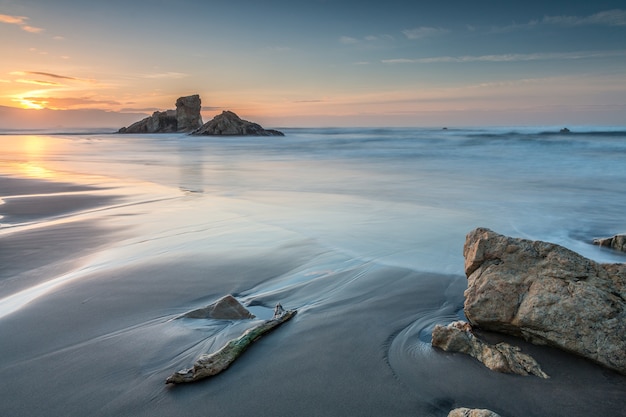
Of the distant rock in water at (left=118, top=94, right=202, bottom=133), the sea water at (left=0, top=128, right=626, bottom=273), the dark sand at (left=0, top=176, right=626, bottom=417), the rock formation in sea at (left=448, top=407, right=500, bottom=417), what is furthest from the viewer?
the distant rock in water at (left=118, top=94, right=202, bottom=133)

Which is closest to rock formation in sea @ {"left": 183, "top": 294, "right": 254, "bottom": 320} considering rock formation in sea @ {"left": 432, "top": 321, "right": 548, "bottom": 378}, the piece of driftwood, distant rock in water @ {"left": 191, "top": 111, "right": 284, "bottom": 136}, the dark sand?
the dark sand

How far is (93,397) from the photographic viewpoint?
2.32 meters

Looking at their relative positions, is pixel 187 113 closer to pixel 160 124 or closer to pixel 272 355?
pixel 160 124

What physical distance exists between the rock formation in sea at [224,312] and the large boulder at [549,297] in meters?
1.67

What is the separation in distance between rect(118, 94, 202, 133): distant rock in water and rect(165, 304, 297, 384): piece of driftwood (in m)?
81.4

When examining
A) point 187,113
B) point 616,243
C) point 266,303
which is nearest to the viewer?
point 266,303

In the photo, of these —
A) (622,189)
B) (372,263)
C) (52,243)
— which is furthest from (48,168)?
(622,189)

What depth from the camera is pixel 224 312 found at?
3234 mm

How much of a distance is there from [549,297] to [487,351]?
1.86ft

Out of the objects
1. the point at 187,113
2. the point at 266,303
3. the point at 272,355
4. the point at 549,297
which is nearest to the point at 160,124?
the point at 187,113

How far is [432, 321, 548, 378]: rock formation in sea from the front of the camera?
247cm

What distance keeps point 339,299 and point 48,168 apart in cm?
1680

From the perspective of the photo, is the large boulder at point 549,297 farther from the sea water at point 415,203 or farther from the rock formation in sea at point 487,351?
the sea water at point 415,203

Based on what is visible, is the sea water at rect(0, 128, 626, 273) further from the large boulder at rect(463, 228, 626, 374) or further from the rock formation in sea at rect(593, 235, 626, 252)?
the large boulder at rect(463, 228, 626, 374)
